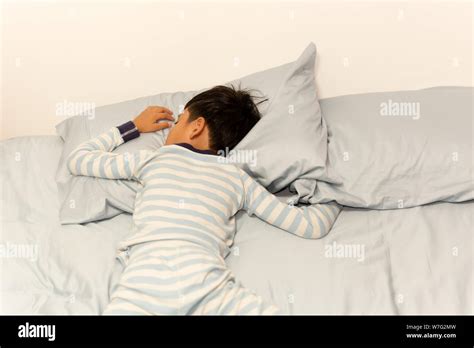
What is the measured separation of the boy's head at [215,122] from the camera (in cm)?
150

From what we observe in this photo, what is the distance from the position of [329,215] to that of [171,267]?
0.43 meters

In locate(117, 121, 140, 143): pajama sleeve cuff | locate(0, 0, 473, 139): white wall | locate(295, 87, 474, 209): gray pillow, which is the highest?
locate(0, 0, 473, 139): white wall

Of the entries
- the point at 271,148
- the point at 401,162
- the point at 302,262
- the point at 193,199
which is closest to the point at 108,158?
the point at 193,199

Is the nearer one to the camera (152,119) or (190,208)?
(190,208)

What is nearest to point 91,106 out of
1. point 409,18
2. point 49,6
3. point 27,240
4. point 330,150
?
point 49,6

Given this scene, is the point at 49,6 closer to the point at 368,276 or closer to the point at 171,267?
the point at 171,267

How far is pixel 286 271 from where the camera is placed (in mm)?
1312

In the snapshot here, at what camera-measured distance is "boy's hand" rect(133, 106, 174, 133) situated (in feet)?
5.13

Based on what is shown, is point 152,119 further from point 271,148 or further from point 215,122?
point 271,148

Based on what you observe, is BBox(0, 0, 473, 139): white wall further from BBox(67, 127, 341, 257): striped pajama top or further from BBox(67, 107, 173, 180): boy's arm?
BBox(67, 127, 341, 257): striped pajama top

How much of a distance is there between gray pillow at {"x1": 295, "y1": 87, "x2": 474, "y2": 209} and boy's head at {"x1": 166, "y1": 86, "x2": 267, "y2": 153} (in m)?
0.23

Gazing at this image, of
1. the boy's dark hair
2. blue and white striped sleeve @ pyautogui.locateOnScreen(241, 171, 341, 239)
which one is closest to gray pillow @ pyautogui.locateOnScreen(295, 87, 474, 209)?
blue and white striped sleeve @ pyautogui.locateOnScreen(241, 171, 341, 239)

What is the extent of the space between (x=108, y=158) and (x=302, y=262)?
57 cm

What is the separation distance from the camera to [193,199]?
1.35m
